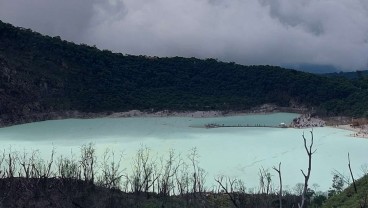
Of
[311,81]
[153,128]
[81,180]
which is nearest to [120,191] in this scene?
[81,180]

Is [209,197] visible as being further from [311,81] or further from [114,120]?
[311,81]

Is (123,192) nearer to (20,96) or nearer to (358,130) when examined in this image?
(358,130)

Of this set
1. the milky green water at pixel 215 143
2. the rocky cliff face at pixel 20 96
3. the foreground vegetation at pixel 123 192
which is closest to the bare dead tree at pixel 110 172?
the foreground vegetation at pixel 123 192

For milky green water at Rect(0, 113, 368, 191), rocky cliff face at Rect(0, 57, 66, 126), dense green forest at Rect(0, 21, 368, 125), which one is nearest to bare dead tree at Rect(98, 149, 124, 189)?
milky green water at Rect(0, 113, 368, 191)

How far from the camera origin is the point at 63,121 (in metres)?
60.2

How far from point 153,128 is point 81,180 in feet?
94.7

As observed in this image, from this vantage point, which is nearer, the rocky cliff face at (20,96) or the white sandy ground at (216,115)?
the white sandy ground at (216,115)

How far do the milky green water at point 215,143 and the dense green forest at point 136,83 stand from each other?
4.65m

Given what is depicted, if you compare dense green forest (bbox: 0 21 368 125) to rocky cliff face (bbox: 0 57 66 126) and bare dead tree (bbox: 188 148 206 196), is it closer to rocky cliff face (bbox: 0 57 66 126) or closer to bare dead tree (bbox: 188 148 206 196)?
rocky cliff face (bbox: 0 57 66 126)

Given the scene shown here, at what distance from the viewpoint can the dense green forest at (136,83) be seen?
204 feet

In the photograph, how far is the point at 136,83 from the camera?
75.1 meters

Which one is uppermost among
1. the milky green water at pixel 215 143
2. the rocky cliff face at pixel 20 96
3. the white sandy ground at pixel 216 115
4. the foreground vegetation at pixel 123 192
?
the rocky cliff face at pixel 20 96

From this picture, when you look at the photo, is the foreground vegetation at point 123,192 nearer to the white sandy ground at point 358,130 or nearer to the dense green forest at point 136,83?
the white sandy ground at point 358,130

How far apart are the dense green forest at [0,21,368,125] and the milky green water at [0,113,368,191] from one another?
465 centimetres
